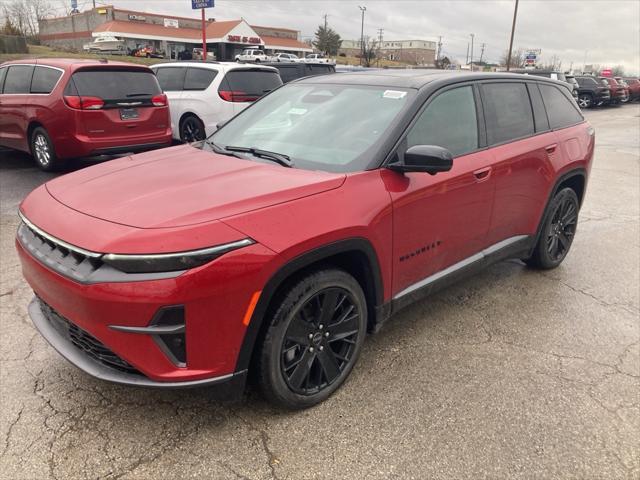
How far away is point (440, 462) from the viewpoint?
7.79 ft

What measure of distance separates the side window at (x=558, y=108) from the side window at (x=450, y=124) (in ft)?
4.02

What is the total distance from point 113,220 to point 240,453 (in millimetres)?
1213

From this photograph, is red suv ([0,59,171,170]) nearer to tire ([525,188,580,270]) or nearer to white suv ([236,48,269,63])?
tire ([525,188,580,270])

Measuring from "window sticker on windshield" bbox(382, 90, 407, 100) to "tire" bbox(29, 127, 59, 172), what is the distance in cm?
573

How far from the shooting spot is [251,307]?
2.25m

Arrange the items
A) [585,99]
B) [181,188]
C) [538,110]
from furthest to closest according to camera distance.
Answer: [585,99], [538,110], [181,188]

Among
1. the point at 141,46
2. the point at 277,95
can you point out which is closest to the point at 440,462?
the point at 277,95

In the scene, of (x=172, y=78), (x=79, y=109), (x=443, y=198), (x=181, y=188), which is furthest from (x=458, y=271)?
(x=172, y=78)

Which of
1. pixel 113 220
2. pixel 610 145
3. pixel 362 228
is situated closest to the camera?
pixel 113 220

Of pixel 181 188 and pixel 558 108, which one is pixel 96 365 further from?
pixel 558 108

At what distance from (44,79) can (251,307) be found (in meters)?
6.83

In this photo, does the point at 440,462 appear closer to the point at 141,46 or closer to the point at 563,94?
the point at 563,94

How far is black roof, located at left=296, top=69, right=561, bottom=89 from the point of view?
3336mm

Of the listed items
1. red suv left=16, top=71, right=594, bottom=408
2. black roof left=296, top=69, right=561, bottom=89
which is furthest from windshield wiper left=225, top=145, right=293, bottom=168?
black roof left=296, top=69, right=561, bottom=89
